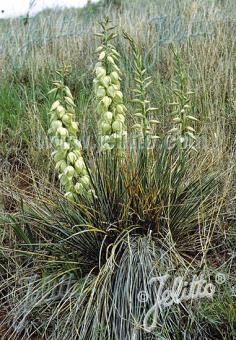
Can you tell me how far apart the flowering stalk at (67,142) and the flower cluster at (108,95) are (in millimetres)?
147

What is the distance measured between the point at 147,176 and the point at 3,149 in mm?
1646

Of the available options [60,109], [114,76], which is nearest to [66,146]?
[60,109]

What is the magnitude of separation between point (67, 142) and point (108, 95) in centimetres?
31

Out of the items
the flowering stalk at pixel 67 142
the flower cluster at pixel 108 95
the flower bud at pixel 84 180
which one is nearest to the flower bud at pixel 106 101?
the flower cluster at pixel 108 95

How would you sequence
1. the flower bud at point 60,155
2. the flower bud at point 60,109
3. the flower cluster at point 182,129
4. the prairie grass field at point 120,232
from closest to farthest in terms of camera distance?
1. the prairie grass field at point 120,232
2. the flower bud at point 60,109
3. the flower bud at point 60,155
4. the flower cluster at point 182,129

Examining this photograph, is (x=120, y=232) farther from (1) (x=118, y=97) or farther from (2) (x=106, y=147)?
(1) (x=118, y=97)

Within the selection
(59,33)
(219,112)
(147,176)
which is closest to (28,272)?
(147,176)

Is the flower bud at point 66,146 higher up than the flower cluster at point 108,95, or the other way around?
the flower cluster at point 108,95

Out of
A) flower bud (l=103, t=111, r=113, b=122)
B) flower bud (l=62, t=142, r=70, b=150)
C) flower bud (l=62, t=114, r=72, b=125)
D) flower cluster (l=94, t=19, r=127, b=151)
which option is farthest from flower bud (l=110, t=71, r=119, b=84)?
flower bud (l=62, t=142, r=70, b=150)

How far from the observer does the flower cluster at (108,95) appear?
96.8 inches

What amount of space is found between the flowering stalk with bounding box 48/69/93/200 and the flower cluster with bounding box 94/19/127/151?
147mm

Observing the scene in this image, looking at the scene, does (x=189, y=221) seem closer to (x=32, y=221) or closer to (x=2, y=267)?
(x=32, y=221)

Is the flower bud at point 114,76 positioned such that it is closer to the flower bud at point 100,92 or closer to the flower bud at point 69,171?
the flower bud at point 100,92

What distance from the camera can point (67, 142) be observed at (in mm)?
2521
